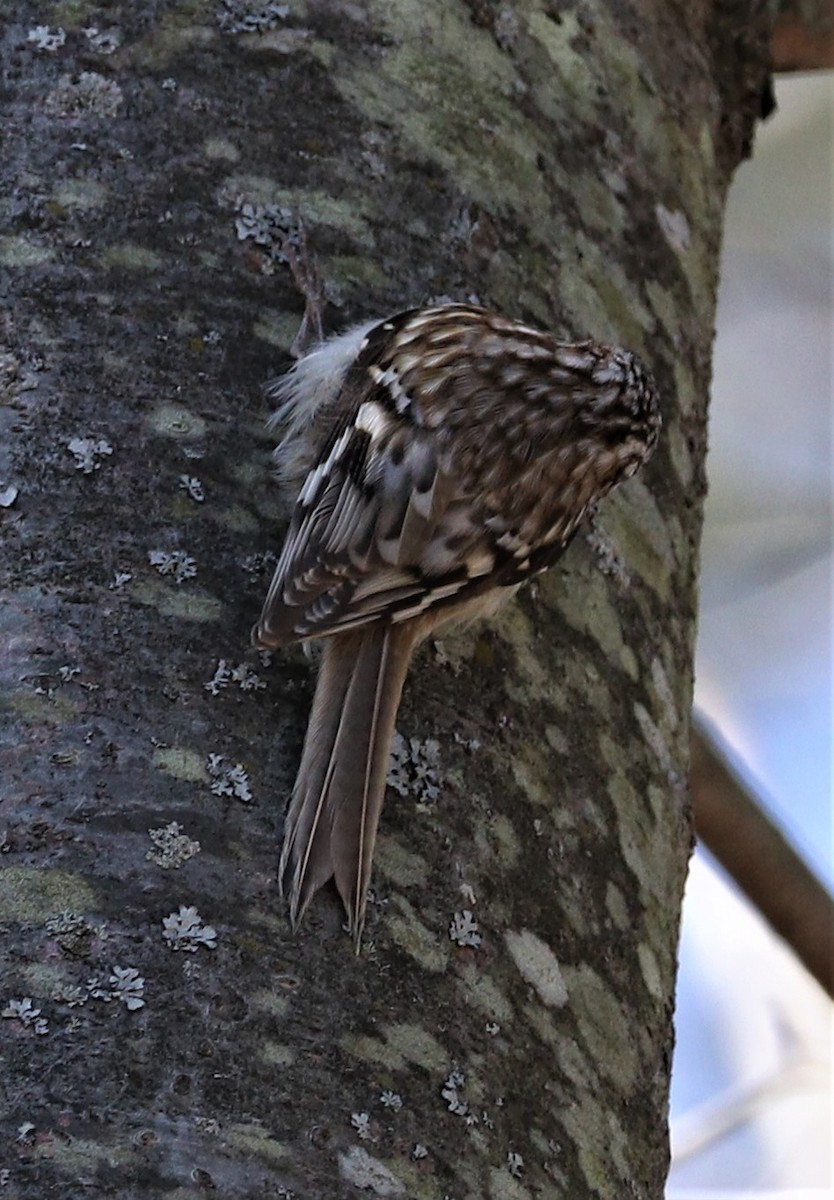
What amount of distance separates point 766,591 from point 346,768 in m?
2.95

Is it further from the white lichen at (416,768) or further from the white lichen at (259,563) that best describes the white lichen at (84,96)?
the white lichen at (416,768)

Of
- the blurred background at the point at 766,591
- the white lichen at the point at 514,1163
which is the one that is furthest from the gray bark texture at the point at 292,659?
the blurred background at the point at 766,591

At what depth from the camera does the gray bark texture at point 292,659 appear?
1.22 metres

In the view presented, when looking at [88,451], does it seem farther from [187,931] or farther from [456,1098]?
[456,1098]

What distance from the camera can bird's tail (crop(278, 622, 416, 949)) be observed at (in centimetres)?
131

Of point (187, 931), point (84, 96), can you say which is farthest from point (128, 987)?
point (84, 96)

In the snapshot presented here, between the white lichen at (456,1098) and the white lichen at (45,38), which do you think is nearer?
the white lichen at (456,1098)

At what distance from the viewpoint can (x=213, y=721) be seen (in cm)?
137

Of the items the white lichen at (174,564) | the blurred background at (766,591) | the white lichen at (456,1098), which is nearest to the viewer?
the white lichen at (456,1098)

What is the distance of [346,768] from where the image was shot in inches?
56.2

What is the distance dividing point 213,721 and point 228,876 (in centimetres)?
13

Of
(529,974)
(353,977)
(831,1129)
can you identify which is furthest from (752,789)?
(831,1129)

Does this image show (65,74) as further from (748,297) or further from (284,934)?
(748,297)

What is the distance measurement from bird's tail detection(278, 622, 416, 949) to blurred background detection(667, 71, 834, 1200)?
2.57 metres
